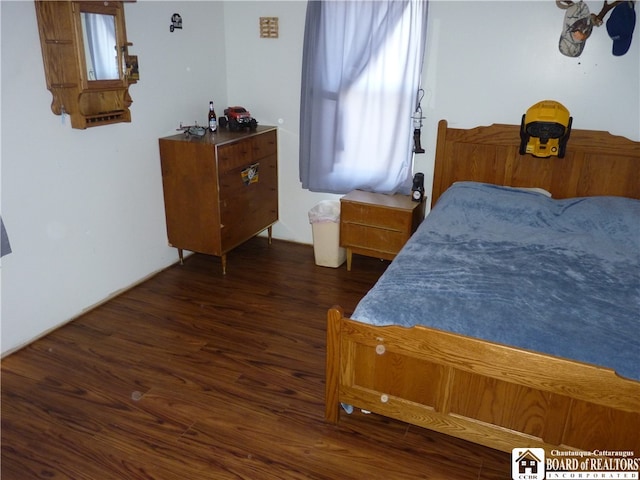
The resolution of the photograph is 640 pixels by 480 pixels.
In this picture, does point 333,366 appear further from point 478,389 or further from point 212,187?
point 212,187

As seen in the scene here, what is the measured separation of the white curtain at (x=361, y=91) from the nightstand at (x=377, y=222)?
0.23 m

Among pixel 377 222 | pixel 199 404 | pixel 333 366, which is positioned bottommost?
pixel 199 404

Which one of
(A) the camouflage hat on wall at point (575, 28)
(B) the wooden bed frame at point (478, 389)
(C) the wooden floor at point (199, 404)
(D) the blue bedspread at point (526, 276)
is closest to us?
(B) the wooden bed frame at point (478, 389)

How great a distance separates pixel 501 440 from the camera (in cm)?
192

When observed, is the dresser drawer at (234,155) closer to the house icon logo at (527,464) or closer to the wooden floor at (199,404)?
the wooden floor at (199,404)

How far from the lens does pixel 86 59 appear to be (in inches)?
107

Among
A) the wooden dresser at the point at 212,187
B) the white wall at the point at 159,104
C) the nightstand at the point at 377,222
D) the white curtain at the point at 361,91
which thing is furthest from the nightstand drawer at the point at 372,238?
the wooden dresser at the point at 212,187

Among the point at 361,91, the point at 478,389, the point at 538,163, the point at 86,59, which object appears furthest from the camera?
the point at 361,91

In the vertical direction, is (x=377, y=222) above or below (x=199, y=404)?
above

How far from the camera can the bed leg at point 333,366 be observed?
2033mm

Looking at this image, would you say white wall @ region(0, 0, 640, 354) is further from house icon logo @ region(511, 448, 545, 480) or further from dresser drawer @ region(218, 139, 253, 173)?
house icon logo @ region(511, 448, 545, 480)

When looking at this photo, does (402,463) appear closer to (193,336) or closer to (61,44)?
(193,336)

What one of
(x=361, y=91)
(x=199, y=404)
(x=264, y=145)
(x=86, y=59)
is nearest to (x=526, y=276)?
(x=199, y=404)

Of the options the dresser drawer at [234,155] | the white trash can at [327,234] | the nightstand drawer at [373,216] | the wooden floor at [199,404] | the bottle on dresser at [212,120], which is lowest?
the wooden floor at [199,404]
